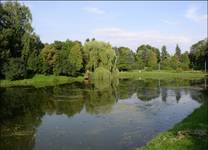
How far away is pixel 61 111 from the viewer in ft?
91.1

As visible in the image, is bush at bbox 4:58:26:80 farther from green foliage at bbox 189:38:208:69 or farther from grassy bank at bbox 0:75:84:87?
green foliage at bbox 189:38:208:69

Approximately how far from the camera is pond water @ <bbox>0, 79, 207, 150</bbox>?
1719 cm

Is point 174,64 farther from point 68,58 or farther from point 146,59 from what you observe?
point 68,58

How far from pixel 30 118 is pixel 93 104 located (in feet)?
28.3

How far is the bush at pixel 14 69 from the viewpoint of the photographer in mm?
51969

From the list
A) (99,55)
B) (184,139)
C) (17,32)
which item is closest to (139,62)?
(99,55)

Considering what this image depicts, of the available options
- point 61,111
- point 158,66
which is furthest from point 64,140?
point 158,66

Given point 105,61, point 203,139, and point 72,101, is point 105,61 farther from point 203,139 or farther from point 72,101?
point 203,139

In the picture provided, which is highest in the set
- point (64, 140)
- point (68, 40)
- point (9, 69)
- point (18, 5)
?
point (18, 5)

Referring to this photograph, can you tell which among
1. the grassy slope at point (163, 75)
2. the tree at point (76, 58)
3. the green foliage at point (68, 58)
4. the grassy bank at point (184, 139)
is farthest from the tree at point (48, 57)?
the grassy bank at point (184, 139)

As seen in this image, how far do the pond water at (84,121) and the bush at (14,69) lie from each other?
1621cm

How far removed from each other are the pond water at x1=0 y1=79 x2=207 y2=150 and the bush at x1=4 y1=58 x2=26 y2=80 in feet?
53.2

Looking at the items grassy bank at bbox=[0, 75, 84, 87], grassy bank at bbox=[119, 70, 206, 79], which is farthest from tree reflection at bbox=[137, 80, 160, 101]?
grassy bank at bbox=[119, 70, 206, 79]

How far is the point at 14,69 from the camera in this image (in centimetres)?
5206
